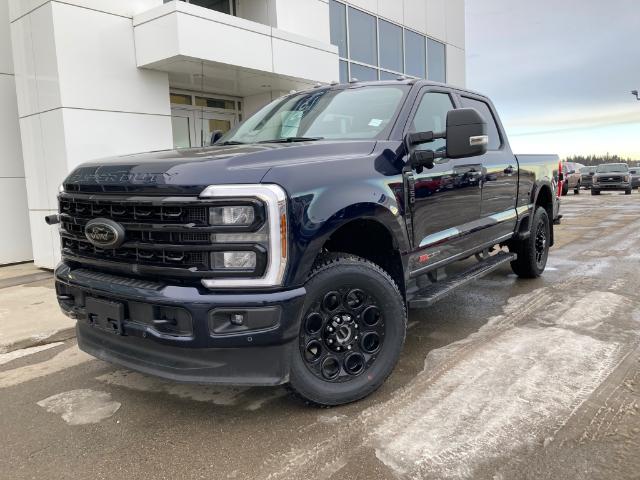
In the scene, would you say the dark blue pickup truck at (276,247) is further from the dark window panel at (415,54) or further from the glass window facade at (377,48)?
the dark window panel at (415,54)

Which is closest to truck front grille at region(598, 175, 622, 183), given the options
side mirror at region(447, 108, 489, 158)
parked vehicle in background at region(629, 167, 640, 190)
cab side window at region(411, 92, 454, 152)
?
parked vehicle in background at region(629, 167, 640, 190)

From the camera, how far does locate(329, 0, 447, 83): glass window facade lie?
13766 millimetres

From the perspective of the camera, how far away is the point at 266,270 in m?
2.61

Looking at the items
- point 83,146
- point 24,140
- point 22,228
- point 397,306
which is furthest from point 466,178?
point 22,228

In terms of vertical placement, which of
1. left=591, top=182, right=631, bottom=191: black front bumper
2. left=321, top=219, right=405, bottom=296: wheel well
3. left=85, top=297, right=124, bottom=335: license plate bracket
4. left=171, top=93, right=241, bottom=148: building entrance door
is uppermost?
left=171, top=93, right=241, bottom=148: building entrance door

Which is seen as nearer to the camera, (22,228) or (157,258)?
(157,258)

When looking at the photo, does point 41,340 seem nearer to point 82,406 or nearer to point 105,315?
point 82,406

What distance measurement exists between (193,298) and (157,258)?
1.12 ft

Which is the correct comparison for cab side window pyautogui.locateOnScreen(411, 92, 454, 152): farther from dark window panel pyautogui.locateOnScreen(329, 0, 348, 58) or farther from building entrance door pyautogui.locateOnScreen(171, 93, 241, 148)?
dark window panel pyautogui.locateOnScreen(329, 0, 348, 58)

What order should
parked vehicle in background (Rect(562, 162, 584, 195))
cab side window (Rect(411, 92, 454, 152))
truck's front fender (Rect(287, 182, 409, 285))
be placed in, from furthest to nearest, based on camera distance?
1. parked vehicle in background (Rect(562, 162, 584, 195))
2. cab side window (Rect(411, 92, 454, 152))
3. truck's front fender (Rect(287, 182, 409, 285))

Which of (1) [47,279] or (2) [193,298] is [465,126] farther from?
(1) [47,279]

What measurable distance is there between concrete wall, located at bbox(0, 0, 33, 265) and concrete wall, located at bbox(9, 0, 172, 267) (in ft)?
1.68

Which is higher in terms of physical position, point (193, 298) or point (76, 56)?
point (76, 56)

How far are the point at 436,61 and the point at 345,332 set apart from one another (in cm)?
1679
